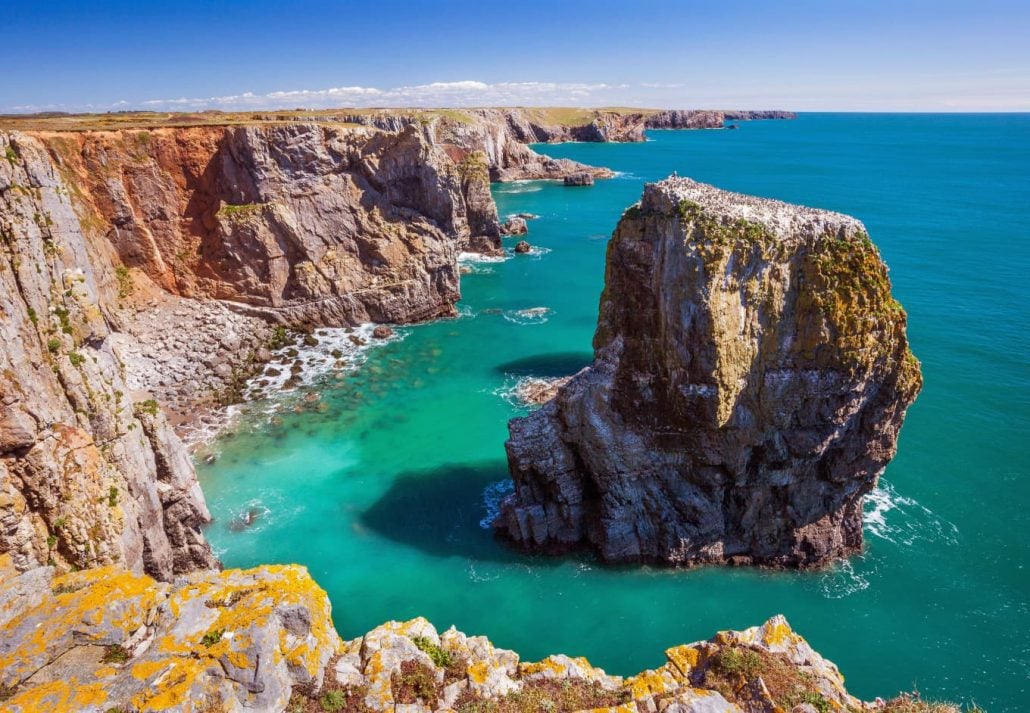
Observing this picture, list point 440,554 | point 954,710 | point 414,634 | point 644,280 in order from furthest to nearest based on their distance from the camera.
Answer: point 440,554, point 644,280, point 414,634, point 954,710

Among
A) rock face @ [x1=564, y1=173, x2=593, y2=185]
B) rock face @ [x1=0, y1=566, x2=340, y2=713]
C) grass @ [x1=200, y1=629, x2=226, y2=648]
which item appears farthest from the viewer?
rock face @ [x1=564, y1=173, x2=593, y2=185]

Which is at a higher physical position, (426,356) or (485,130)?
(485,130)

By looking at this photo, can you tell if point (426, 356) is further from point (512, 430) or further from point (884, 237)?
point (884, 237)

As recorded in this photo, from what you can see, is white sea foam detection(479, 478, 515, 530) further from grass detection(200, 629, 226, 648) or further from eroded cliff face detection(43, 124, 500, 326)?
eroded cliff face detection(43, 124, 500, 326)

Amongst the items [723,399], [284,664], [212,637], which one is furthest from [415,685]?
[723,399]

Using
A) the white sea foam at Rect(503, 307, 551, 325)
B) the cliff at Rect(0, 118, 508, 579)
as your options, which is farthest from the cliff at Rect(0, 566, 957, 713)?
the white sea foam at Rect(503, 307, 551, 325)

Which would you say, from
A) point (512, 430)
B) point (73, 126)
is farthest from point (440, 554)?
point (73, 126)
